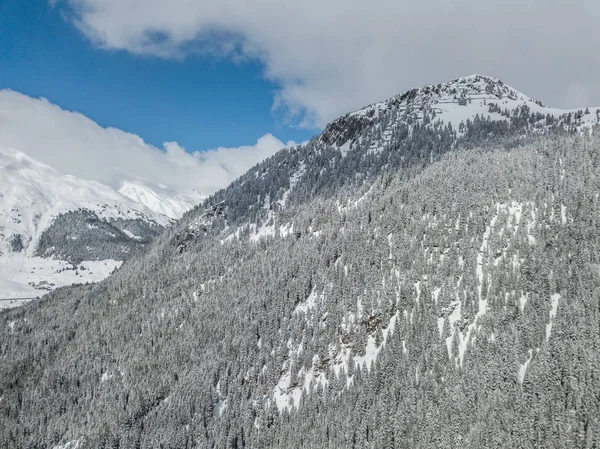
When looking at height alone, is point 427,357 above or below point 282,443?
above

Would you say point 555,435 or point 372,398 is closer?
point 555,435

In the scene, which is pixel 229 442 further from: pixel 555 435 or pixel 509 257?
pixel 509 257

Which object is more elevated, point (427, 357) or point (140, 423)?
point (427, 357)

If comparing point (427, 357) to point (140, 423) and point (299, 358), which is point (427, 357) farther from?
point (140, 423)

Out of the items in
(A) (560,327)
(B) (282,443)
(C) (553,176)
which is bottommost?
(B) (282,443)

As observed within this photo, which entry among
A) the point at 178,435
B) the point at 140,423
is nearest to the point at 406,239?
the point at 178,435

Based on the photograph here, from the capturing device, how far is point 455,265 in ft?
524

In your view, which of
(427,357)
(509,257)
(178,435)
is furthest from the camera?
(178,435)

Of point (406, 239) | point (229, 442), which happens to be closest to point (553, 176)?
point (406, 239)

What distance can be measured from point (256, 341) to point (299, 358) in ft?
92.1

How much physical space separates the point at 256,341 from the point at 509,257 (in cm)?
10284

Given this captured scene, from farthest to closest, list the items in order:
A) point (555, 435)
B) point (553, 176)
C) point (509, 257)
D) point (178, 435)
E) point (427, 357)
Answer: point (553, 176) → point (178, 435) → point (509, 257) → point (427, 357) → point (555, 435)

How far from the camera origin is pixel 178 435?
162500mm

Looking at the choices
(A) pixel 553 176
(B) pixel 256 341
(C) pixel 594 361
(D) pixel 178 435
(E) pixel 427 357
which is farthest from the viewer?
(B) pixel 256 341
